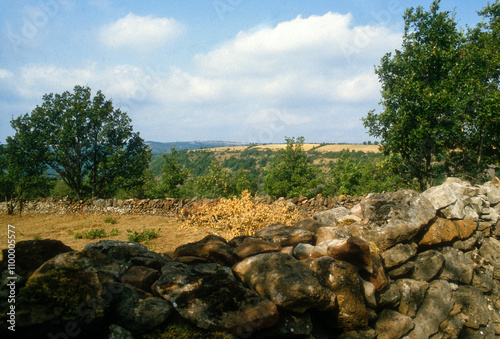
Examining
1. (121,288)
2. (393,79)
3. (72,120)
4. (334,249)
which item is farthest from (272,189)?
(121,288)

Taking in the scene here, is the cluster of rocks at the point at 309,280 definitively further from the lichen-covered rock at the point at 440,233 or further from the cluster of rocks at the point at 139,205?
the cluster of rocks at the point at 139,205

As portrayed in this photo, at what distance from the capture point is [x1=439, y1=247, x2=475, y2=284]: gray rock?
6.06 m

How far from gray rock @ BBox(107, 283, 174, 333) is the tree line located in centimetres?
1194

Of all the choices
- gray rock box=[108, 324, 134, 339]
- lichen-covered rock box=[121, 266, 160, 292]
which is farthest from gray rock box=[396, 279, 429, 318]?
gray rock box=[108, 324, 134, 339]

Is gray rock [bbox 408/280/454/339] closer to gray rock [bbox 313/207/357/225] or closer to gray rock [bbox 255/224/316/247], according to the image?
gray rock [bbox 313/207/357/225]

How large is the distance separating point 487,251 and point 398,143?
6.16 meters

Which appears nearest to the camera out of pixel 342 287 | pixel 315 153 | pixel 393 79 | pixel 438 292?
pixel 342 287

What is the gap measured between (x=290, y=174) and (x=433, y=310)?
2115cm

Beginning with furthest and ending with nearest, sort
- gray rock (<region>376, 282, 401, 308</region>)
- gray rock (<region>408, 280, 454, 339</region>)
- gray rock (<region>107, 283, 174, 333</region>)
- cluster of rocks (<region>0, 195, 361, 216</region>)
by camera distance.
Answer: cluster of rocks (<region>0, 195, 361, 216</region>) → gray rock (<region>408, 280, 454, 339</region>) → gray rock (<region>376, 282, 401, 308</region>) → gray rock (<region>107, 283, 174, 333</region>)

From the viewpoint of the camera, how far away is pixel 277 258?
3959mm

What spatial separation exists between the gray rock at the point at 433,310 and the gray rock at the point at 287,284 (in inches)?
109

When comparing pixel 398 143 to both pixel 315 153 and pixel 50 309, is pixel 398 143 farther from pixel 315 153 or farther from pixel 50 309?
pixel 315 153

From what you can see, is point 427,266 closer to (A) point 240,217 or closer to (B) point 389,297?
(B) point 389,297

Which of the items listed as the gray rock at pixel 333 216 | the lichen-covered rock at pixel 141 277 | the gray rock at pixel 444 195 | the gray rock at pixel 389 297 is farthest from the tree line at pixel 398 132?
the lichen-covered rock at pixel 141 277
